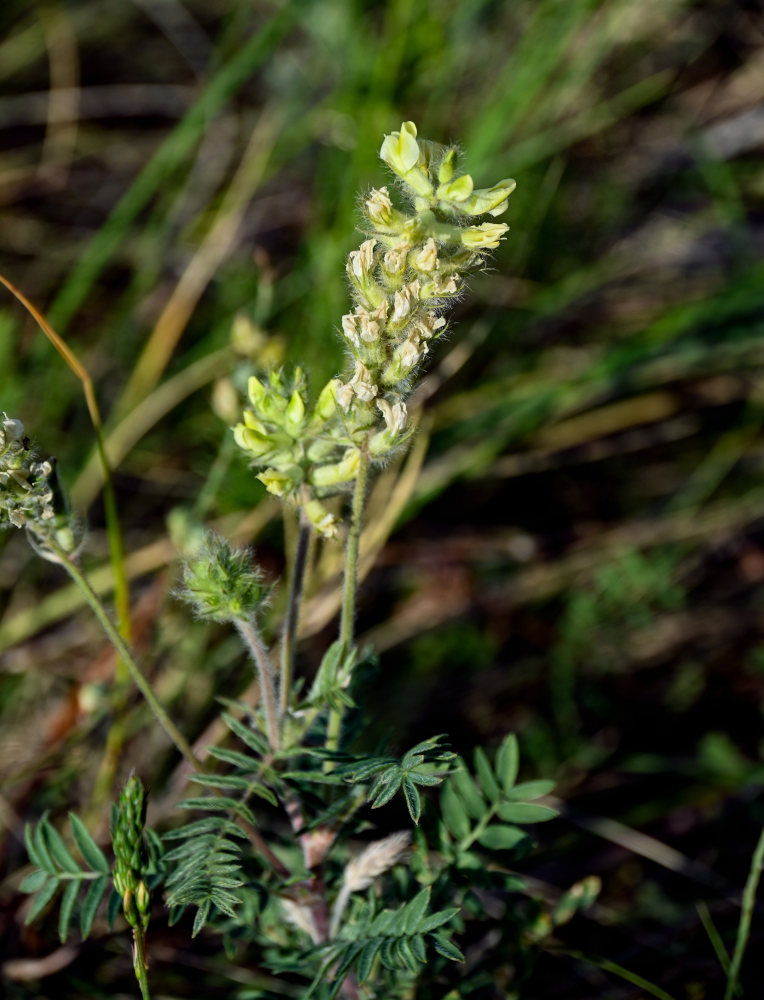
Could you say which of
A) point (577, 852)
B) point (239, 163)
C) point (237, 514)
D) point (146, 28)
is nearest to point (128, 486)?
point (237, 514)

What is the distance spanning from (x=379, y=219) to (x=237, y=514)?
1957 mm

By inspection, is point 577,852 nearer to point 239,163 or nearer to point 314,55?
point 239,163

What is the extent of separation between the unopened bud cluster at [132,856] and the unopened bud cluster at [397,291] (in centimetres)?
57

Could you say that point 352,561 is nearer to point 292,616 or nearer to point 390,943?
point 292,616

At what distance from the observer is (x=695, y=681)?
3.33 metres

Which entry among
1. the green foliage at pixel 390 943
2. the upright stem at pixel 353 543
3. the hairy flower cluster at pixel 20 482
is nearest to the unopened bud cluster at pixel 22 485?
the hairy flower cluster at pixel 20 482

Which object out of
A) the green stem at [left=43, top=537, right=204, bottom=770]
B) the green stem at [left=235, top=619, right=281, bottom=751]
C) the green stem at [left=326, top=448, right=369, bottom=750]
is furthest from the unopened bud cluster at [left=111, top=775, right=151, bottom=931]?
the green stem at [left=326, top=448, right=369, bottom=750]

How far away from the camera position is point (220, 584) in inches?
63.1

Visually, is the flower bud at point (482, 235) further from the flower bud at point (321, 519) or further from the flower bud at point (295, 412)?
the flower bud at point (321, 519)

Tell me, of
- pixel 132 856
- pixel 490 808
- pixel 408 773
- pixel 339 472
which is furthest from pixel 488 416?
pixel 132 856

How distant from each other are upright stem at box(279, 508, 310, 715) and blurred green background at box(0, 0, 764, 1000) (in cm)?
74

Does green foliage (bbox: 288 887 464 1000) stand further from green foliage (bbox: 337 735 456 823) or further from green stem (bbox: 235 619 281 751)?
green stem (bbox: 235 619 281 751)

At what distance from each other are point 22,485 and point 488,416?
2.15 meters

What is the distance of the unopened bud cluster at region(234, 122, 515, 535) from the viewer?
4.84ft
